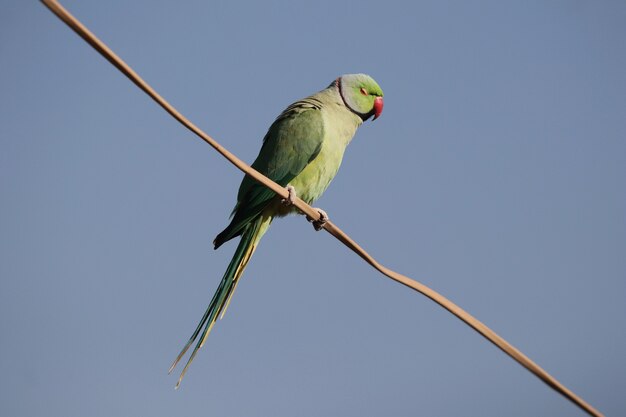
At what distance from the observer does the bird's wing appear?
455 centimetres

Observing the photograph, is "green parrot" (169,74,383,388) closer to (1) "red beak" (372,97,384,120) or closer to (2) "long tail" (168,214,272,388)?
(2) "long tail" (168,214,272,388)

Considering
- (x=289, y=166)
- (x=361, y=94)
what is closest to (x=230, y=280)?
(x=289, y=166)

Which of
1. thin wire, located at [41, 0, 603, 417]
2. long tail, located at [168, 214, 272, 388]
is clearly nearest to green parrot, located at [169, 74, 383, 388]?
long tail, located at [168, 214, 272, 388]

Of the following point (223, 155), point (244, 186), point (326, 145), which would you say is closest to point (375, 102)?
point (326, 145)

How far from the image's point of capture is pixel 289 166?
4676 millimetres

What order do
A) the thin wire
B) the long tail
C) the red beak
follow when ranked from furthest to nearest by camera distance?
the red beak
the long tail
the thin wire

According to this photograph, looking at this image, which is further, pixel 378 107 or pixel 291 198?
pixel 378 107

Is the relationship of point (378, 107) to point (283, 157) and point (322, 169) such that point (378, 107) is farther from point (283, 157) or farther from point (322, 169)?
point (283, 157)

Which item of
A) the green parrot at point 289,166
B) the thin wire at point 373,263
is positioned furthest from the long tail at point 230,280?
the thin wire at point 373,263

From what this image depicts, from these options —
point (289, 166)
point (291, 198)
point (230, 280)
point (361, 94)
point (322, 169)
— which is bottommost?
point (230, 280)

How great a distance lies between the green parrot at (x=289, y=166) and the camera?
454cm

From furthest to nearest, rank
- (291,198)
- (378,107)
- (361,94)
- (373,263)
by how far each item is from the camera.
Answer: (378,107) < (361,94) < (291,198) < (373,263)

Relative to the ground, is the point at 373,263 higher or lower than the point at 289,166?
lower

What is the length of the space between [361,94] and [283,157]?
1.10 metres
